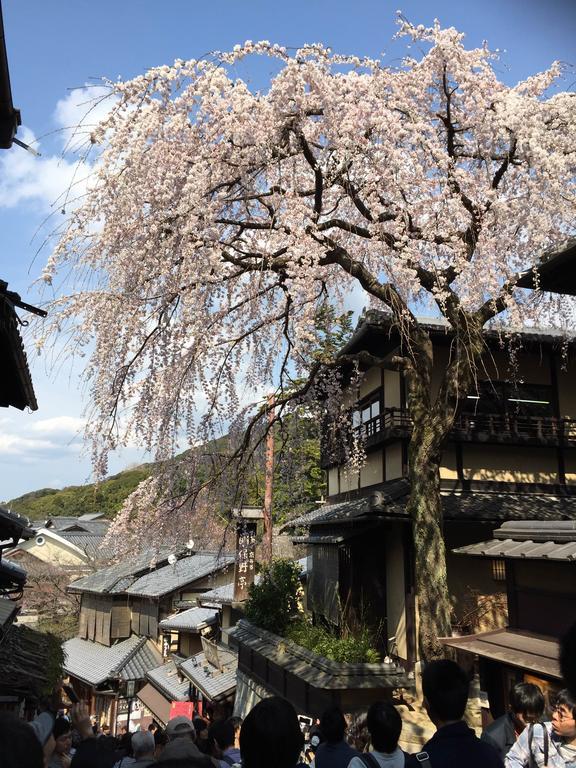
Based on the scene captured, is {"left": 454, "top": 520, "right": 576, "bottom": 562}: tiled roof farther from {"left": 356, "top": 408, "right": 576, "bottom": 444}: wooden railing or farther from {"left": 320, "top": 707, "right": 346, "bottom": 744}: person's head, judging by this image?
{"left": 356, "top": 408, "right": 576, "bottom": 444}: wooden railing

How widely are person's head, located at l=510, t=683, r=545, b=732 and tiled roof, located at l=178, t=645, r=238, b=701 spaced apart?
46.1 feet

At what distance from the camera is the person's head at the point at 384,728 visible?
3.58 m

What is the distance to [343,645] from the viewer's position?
34.0ft

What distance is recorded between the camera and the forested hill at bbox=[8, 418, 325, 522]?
12969 millimetres

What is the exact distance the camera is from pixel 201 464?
11.5 metres

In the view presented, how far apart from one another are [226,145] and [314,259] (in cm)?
210

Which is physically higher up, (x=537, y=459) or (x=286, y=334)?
(x=286, y=334)

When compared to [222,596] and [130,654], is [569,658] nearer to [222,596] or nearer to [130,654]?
[222,596]

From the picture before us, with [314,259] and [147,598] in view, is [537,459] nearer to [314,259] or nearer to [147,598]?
[314,259]

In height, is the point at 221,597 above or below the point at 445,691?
below

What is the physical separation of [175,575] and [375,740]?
25541 millimetres

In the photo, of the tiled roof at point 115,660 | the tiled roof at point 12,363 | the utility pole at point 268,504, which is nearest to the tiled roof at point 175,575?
the tiled roof at point 115,660

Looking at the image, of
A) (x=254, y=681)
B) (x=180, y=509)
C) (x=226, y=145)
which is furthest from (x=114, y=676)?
(x=226, y=145)

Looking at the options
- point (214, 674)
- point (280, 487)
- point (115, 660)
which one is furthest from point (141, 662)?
point (280, 487)
